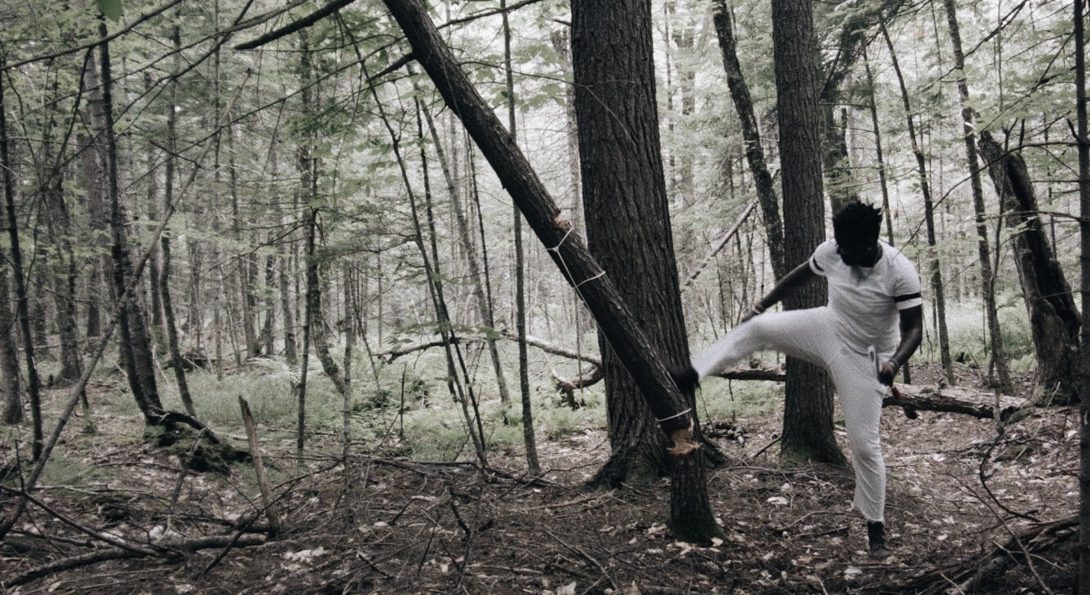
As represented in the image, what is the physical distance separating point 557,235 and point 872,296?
2.10m

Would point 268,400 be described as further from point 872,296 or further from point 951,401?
point 951,401

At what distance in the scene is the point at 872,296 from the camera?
386cm

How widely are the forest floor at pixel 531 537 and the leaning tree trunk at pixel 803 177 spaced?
409 millimetres

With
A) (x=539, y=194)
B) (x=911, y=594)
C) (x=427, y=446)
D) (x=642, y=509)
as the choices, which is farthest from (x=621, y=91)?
(x=427, y=446)

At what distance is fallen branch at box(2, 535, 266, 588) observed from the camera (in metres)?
3.44

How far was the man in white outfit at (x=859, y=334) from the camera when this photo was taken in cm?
376

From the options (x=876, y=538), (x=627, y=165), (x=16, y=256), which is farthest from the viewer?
(x=16, y=256)

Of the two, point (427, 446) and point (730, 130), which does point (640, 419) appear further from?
point (730, 130)

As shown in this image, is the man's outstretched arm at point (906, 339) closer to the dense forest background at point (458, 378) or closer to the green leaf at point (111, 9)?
the dense forest background at point (458, 378)

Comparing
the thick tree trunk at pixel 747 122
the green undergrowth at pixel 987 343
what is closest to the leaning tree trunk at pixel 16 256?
the thick tree trunk at pixel 747 122

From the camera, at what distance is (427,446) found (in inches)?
299

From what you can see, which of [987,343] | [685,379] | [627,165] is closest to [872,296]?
[685,379]

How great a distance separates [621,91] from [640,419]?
2544 millimetres

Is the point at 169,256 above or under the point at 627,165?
above
